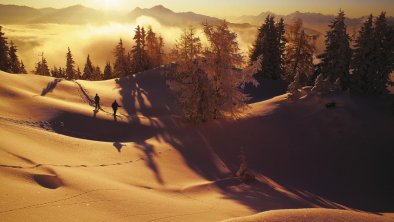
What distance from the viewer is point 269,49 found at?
53.3m

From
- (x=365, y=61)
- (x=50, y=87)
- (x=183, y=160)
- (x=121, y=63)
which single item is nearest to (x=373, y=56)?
(x=365, y=61)

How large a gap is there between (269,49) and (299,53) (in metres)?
6.23

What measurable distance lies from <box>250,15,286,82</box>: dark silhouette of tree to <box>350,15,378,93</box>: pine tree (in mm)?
16865

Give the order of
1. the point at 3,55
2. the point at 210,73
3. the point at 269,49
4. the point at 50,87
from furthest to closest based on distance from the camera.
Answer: the point at 3,55 < the point at 269,49 < the point at 50,87 < the point at 210,73

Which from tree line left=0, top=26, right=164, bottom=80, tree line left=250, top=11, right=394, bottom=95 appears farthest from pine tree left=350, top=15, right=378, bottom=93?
tree line left=0, top=26, right=164, bottom=80

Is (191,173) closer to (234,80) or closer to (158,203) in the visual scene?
(158,203)

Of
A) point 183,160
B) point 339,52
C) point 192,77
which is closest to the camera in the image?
point 183,160

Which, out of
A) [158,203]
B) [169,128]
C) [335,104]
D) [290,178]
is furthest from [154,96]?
[158,203]

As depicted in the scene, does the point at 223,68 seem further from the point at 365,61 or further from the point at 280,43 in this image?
the point at 280,43

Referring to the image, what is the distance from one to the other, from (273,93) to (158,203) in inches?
1638

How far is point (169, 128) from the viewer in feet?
86.3

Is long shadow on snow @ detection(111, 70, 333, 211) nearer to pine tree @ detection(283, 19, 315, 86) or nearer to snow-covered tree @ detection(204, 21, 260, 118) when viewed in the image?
snow-covered tree @ detection(204, 21, 260, 118)

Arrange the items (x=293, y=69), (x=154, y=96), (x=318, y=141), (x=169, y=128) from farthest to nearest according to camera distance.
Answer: (x=293, y=69)
(x=154, y=96)
(x=169, y=128)
(x=318, y=141)

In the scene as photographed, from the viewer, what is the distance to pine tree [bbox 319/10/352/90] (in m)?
39.5
